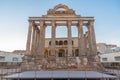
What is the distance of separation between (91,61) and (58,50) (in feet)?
68.2

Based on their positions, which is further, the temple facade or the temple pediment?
the temple pediment

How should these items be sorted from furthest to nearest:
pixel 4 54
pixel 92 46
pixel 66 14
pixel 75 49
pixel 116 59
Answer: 1. pixel 75 49
2. pixel 4 54
3. pixel 116 59
4. pixel 66 14
5. pixel 92 46

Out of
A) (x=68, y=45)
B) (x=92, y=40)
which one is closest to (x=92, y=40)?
(x=92, y=40)

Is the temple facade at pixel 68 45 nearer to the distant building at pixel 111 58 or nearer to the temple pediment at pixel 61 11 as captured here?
the temple pediment at pixel 61 11

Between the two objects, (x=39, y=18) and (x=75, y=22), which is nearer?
(x=39, y=18)

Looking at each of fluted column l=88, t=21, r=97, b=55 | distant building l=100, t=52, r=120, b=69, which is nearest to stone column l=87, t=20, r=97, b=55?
fluted column l=88, t=21, r=97, b=55

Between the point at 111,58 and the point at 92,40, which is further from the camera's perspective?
the point at 111,58

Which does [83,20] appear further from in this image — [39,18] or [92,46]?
[39,18]

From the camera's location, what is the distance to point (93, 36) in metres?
22.3

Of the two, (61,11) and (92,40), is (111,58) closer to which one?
(92,40)

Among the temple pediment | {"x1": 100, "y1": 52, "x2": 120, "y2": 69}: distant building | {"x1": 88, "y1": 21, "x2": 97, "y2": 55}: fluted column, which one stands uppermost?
the temple pediment

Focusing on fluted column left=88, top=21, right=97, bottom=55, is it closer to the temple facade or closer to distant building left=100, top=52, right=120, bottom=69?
the temple facade

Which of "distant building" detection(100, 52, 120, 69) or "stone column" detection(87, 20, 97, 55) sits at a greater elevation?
"stone column" detection(87, 20, 97, 55)

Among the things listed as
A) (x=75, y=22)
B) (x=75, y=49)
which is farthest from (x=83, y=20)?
(x=75, y=49)
